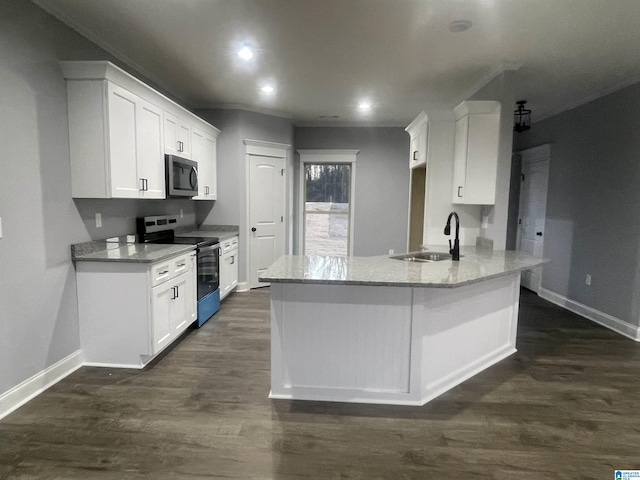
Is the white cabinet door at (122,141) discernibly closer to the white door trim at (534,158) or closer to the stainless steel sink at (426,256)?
the stainless steel sink at (426,256)

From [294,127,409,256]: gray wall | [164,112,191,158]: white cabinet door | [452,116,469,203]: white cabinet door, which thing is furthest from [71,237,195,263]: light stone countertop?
[294,127,409,256]: gray wall

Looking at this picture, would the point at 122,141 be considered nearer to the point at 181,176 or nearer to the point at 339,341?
the point at 181,176

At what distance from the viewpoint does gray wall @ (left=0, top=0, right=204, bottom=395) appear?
2178 mm

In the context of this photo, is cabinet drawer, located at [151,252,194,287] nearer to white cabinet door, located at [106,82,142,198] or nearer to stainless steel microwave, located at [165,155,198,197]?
white cabinet door, located at [106,82,142,198]

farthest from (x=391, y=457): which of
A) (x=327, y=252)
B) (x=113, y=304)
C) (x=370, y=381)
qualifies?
(x=327, y=252)

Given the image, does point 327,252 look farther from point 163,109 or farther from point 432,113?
point 163,109

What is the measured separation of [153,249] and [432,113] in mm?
3223

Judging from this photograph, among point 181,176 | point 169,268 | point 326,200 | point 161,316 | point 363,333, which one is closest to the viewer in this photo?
point 363,333

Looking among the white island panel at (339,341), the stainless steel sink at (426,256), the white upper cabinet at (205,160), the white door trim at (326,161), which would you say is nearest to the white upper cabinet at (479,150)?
the stainless steel sink at (426,256)

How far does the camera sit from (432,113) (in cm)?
397

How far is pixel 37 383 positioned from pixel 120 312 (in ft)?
2.15

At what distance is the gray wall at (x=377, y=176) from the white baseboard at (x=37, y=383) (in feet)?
14.6

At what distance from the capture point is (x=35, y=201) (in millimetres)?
2369

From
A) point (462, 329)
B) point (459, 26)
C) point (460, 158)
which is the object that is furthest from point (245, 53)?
point (462, 329)
